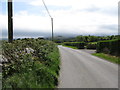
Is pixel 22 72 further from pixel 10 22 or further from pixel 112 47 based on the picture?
pixel 112 47

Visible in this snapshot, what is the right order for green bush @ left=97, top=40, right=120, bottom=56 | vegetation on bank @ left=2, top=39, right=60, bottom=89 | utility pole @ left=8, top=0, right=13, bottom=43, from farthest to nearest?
1. green bush @ left=97, top=40, right=120, bottom=56
2. utility pole @ left=8, top=0, right=13, bottom=43
3. vegetation on bank @ left=2, top=39, right=60, bottom=89

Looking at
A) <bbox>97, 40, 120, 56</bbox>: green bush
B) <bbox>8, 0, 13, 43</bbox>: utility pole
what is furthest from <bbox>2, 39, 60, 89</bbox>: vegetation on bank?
<bbox>97, 40, 120, 56</bbox>: green bush

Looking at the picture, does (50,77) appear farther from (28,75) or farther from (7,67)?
(7,67)

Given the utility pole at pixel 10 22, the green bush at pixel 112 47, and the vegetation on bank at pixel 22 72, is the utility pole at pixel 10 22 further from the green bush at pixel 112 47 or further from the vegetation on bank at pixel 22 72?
the green bush at pixel 112 47

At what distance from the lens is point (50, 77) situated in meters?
7.95

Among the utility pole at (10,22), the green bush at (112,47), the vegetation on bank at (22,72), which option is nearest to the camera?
the vegetation on bank at (22,72)

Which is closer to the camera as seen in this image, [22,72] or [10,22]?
[22,72]

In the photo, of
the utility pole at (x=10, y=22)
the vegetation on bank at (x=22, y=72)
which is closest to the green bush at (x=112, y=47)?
the vegetation on bank at (x=22, y=72)

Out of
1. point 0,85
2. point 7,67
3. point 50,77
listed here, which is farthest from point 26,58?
point 0,85

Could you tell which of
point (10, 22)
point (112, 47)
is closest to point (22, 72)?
point (10, 22)

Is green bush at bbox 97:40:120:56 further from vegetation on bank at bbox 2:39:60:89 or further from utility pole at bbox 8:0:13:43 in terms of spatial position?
utility pole at bbox 8:0:13:43

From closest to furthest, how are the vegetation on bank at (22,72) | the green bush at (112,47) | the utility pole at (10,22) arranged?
the vegetation on bank at (22,72) → the utility pole at (10,22) → the green bush at (112,47)

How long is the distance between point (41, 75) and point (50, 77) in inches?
15.6

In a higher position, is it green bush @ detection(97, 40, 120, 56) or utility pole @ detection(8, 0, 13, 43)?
utility pole @ detection(8, 0, 13, 43)
